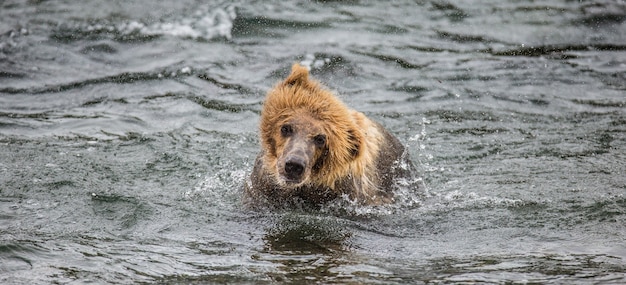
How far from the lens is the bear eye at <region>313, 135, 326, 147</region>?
21.0 feet

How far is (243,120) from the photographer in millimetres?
10164

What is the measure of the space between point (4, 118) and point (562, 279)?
22.2ft

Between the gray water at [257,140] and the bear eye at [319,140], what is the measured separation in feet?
2.53

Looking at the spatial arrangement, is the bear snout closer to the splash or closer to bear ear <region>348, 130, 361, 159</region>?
bear ear <region>348, 130, 361, 159</region>

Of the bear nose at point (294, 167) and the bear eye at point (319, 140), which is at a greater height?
the bear eye at point (319, 140)

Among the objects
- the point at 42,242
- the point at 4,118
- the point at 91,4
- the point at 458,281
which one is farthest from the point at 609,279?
the point at 91,4

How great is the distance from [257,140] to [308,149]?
3.32 meters


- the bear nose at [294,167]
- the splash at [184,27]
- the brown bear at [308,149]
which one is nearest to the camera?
the bear nose at [294,167]

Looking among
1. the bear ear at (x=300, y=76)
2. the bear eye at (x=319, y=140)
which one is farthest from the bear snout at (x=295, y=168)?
the bear ear at (x=300, y=76)

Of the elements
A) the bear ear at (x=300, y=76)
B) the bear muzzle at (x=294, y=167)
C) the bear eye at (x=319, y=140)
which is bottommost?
the bear muzzle at (x=294, y=167)

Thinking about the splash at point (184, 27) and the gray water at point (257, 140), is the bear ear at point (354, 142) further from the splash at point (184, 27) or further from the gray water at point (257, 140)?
the splash at point (184, 27)

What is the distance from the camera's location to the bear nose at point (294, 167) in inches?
242

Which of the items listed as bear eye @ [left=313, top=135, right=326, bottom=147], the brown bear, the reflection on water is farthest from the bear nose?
the reflection on water

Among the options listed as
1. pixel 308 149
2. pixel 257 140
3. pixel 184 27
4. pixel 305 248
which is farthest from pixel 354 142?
pixel 184 27
